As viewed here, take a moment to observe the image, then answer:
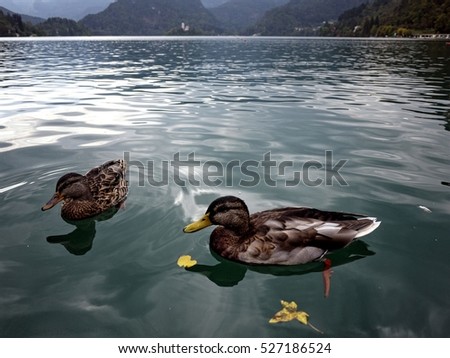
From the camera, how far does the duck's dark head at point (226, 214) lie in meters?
5.54

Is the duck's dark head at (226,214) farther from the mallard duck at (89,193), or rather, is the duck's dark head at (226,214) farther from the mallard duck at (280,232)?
the mallard duck at (89,193)

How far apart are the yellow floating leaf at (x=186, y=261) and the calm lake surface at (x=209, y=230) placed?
0.09m

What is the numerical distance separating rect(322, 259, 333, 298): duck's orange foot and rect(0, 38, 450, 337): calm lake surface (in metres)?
0.07

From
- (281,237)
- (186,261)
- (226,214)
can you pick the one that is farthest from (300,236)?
(186,261)

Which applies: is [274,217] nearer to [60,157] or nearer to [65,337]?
[65,337]

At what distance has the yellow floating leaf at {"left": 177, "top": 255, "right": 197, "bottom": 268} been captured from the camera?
220 inches

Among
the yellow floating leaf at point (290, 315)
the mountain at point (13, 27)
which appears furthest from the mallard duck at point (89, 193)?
the mountain at point (13, 27)

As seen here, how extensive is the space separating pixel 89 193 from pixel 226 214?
3064 mm

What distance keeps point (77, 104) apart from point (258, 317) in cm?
1588

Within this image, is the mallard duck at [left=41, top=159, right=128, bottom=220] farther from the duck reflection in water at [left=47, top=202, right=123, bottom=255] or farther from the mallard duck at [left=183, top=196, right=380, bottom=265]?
the mallard duck at [left=183, top=196, right=380, bottom=265]

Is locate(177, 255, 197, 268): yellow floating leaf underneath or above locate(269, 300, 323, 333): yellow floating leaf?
underneath

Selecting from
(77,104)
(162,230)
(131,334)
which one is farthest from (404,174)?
(77,104)

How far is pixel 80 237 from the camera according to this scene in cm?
647

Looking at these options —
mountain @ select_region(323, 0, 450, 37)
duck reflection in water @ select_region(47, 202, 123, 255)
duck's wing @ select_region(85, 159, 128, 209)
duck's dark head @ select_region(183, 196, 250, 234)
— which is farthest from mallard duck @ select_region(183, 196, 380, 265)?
mountain @ select_region(323, 0, 450, 37)
